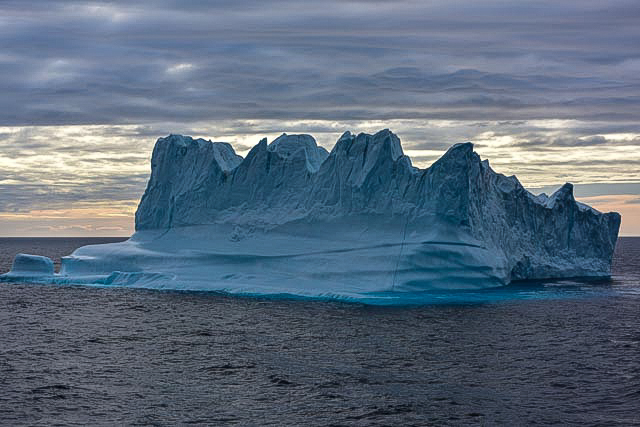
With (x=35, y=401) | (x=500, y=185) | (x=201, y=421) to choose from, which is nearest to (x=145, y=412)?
(x=201, y=421)

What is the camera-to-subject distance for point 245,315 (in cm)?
2686

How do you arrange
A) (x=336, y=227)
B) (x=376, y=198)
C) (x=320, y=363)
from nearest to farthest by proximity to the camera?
(x=320, y=363) < (x=376, y=198) < (x=336, y=227)

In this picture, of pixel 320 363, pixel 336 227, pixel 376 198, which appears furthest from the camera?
pixel 336 227

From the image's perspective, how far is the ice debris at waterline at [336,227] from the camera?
31.8 m

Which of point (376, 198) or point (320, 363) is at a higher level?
point (376, 198)

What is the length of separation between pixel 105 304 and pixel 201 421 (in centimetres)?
1807

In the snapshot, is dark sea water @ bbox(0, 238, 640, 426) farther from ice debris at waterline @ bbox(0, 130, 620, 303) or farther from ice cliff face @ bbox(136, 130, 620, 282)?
ice cliff face @ bbox(136, 130, 620, 282)

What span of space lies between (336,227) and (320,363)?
15.5 metres

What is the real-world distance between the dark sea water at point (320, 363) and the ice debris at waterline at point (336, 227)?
231cm

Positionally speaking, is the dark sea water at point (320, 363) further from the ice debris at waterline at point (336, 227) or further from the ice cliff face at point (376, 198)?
the ice cliff face at point (376, 198)

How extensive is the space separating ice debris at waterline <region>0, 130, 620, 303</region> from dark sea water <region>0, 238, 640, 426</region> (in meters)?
2.31

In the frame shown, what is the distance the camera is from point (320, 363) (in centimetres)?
1856

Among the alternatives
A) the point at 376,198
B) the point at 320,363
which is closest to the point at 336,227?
the point at 376,198

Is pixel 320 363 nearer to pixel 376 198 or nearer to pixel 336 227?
pixel 336 227
